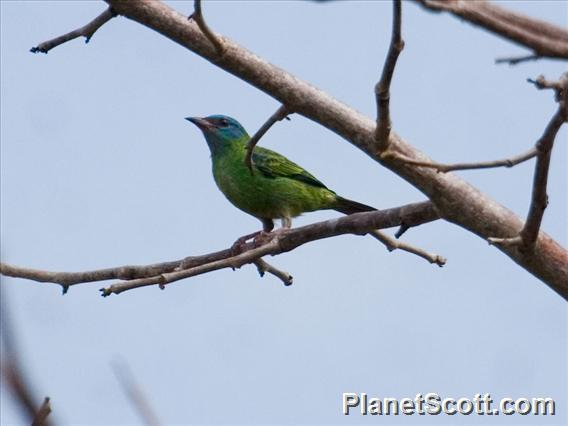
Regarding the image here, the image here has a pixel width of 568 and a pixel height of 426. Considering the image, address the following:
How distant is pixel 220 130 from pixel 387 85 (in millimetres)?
6192

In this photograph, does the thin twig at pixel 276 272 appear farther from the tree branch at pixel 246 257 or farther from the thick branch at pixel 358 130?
the thick branch at pixel 358 130

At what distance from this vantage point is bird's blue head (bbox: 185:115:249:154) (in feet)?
32.4

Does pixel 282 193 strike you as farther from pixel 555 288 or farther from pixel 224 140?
pixel 555 288

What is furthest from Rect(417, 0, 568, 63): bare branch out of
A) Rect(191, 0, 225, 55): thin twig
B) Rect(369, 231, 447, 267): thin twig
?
Rect(369, 231, 447, 267): thin twig

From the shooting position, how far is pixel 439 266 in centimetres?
576

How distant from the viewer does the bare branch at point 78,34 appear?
4.98m

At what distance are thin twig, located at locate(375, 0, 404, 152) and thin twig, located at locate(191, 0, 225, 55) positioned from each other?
3.03ft

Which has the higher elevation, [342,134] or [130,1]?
[130,1]

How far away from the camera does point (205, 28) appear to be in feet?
14.3

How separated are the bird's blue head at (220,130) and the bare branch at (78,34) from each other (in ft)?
15.5

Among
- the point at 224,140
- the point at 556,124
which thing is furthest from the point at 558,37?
the point at 224,140

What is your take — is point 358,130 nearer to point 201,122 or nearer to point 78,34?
point 78,34

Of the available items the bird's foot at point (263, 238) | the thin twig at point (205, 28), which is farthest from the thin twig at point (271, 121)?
the bird's foot at point (263, 238)

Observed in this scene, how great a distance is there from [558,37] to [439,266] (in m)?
4.19
